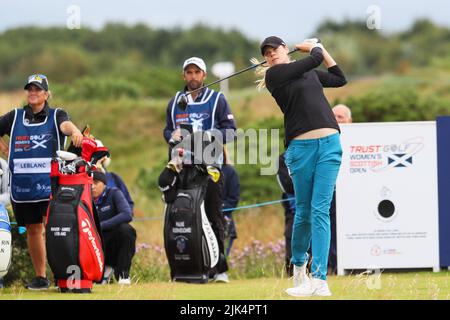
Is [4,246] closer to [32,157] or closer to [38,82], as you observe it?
[32,157]

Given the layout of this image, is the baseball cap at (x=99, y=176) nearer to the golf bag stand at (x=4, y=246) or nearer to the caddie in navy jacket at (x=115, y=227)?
the caddie in navy jacket at (x=115, y=227)

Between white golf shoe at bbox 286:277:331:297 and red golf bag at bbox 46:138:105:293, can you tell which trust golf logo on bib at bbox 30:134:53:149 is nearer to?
red golf bag at bbox 46:138:105:293

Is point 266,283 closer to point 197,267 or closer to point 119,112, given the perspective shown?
point 197,267

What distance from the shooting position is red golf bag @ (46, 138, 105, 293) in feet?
31.1

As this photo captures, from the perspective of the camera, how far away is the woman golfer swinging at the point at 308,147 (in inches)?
344

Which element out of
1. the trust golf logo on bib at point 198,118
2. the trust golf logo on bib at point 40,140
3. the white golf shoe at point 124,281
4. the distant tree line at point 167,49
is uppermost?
the distant tree line at point 167,49

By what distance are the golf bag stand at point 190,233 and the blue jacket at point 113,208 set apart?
64cm

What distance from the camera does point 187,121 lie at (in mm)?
11492

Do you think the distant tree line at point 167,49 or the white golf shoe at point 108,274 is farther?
the distant tree line at point 167,49

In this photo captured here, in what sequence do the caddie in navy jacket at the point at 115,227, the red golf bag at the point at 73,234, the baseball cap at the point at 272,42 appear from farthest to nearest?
the caddie in navy jacket at the point at 115,227 → the red golf bag at the point at 73,234 → the baseball cap at the point at 272,42

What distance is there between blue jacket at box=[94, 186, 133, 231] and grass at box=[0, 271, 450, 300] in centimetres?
103

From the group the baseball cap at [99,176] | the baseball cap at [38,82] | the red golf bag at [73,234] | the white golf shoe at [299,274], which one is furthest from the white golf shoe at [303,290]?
the baseball cap at [38,82]

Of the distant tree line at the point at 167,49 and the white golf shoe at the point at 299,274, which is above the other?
the distant tree line at the point at 167,49
